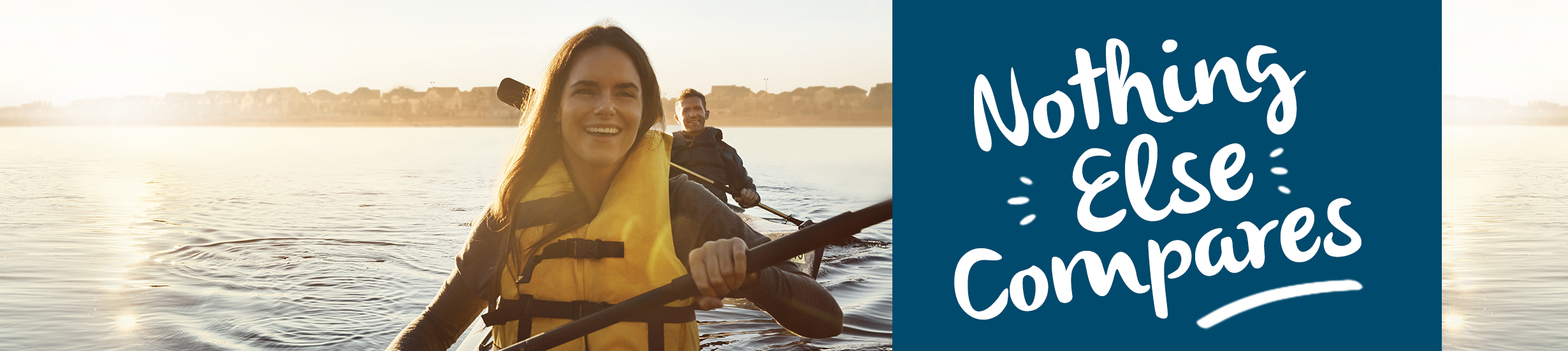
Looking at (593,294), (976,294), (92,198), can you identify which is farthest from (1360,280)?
(92,198)

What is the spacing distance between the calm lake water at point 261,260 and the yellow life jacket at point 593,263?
0.40 meters

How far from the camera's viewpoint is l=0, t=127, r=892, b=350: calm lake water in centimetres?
759

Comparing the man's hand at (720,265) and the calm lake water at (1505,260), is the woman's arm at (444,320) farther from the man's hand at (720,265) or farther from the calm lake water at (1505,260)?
the calm lake water at (1505,260)

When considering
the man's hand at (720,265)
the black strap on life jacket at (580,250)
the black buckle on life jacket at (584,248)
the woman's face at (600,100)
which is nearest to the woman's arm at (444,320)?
the black strap on life jacket at (580,250)

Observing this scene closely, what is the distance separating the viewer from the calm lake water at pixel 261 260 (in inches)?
299

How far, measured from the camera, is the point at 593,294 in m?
2.20

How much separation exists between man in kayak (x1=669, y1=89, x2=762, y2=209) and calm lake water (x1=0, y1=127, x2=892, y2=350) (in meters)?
0.97

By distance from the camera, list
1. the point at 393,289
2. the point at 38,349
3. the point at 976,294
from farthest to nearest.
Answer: the point at 393,289 → the point at 38,349 → the point at 976,294

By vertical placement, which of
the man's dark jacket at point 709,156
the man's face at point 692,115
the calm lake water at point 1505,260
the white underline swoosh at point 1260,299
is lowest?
the calm lake water at point 1505,260

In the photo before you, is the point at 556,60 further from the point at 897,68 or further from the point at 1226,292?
the point at 1226,292

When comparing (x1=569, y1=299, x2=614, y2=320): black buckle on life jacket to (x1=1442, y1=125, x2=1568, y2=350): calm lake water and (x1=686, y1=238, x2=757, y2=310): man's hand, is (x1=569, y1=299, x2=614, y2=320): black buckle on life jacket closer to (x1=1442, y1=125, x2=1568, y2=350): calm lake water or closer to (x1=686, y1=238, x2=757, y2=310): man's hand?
(x1=686, y1=238, x2=757, y2=310): man's hand

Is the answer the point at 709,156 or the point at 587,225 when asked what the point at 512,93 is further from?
the point at 709,156

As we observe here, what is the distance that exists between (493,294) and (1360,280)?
357 cm

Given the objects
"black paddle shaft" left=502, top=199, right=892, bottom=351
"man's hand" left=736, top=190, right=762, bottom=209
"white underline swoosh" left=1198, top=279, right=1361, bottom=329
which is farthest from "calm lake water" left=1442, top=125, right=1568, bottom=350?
"black paddle shaft" left=502, top=199, right=892, bottom=351
